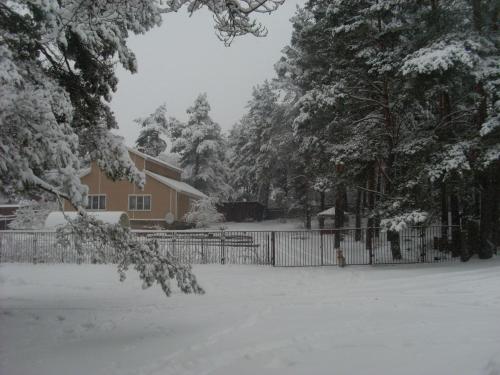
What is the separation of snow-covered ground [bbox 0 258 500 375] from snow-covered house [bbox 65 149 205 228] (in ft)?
70.6

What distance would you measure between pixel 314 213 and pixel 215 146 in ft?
42.0

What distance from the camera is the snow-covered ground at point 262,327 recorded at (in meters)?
5.16

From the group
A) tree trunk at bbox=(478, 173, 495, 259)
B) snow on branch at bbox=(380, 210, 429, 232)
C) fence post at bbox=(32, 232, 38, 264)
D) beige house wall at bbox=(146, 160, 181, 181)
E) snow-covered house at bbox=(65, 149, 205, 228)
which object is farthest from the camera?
beige house wall at bbox=(146, 160, 181, 181)

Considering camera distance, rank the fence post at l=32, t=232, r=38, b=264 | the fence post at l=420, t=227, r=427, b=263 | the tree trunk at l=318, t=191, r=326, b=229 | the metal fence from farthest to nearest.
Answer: the tree trunk at l=318, t=191, r=326, b=229, the fence post at l=32, t=232, r=38, b=264, the metal fence, the fence post at l=420, t=227, r=427, b=263

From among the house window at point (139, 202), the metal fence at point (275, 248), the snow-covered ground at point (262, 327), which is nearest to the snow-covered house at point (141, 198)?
the house window at point (139, 202)

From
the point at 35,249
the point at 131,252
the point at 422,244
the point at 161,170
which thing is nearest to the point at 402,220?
the point at 422,244

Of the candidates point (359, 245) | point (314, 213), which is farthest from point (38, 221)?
point (314, 213)

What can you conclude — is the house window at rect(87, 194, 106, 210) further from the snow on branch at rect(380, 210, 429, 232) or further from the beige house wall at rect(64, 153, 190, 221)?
the snow on branch at rect(380, 210, 429, 232)

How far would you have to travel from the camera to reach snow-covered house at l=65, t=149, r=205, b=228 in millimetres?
33844

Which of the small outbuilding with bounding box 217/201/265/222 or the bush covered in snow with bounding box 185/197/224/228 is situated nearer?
the bush covered in snow with bounding box 185/197/224/228

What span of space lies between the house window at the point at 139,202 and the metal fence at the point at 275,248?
54.2 ft

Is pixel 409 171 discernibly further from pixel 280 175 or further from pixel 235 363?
pixel 280 175

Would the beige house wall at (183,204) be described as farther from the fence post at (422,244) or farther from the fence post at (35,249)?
the fence post at (422,244)

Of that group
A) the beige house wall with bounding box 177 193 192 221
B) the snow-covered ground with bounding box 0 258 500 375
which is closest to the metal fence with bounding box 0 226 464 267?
the snow-covered ground with bounding box 0 258 500 375
